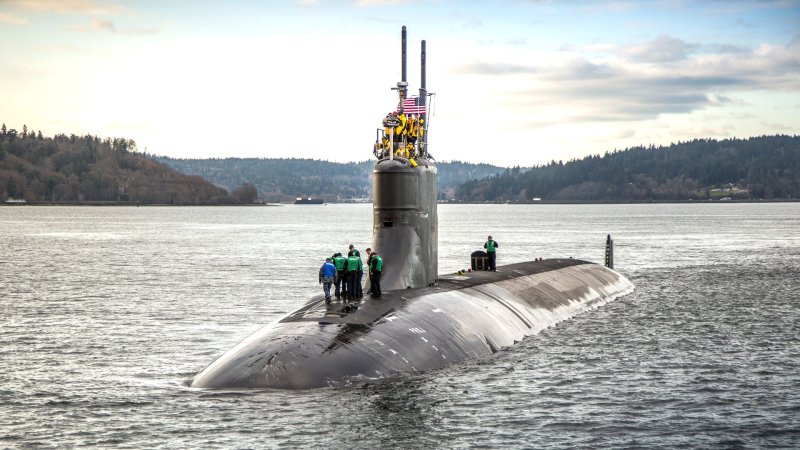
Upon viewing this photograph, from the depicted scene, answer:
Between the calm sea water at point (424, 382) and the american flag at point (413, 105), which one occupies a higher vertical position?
the american flag at point (413, 105)

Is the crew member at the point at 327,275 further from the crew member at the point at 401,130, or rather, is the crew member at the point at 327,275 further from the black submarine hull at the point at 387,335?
the crew member at the point at 401,130

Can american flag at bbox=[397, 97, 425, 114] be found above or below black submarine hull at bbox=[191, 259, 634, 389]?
above

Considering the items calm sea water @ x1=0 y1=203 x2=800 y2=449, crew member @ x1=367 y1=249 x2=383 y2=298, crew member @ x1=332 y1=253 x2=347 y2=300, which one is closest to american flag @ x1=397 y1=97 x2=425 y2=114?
crew member @ x1=367 y1=249 x2=383 y2=298

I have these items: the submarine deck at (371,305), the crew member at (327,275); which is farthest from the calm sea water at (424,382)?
the crew member at (327,275)

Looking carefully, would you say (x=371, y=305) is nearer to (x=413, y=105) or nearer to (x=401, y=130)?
(x=401, y=130)

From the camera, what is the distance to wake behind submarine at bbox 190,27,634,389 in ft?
70.0

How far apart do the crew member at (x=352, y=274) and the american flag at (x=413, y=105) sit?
5438 millimetres

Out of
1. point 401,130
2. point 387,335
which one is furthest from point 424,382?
point 401,130

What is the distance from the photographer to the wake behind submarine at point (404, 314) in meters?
21.3

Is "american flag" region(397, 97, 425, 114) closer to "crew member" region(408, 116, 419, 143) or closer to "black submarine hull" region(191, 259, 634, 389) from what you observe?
"crew member" region(408, 116, 419, 143)

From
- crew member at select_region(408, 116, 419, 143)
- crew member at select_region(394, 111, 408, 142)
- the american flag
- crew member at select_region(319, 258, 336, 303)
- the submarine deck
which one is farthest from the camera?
the american flag

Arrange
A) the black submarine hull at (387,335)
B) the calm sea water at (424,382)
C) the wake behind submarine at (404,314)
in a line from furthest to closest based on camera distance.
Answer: the wake behind submarine at (404,314) → the black submarine hull at (387,335) → the calm sea water at (424,382)

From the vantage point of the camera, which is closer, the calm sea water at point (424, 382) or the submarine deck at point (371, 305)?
the calm sea water at point (424, 382)

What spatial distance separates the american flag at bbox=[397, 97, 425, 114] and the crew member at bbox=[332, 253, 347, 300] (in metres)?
5.52
